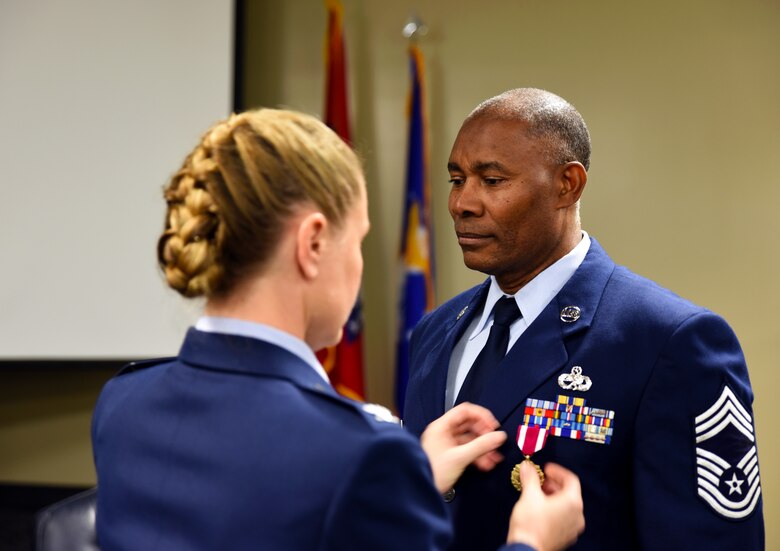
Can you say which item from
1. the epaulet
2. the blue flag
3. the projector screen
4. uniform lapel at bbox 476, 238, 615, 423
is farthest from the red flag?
the epaulet

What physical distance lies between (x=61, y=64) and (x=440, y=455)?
3.48 m

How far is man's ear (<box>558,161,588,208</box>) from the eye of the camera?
171 cm

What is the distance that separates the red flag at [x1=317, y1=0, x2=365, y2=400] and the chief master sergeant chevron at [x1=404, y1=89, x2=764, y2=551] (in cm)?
234

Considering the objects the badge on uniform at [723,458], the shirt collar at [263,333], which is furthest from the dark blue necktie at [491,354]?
the shirt collar at [263,333]

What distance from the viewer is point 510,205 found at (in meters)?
1.68

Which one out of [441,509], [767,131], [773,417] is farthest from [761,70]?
[441,509]

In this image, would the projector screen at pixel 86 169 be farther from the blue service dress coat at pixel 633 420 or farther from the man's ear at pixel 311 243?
the man's ear at pixel 311 243

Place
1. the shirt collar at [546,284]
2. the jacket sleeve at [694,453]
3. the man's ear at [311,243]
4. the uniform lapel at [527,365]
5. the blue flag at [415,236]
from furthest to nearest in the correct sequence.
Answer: the blue flag at [415,236] < the shirt collar at [546,284] < the uniform lapel at [527,365] < the jacket sleeve at [694,453] < the man's ear at [311,243]

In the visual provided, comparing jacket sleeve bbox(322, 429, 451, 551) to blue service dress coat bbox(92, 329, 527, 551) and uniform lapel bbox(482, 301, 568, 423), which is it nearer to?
blue service dress coat bbox(92, 329, 527, 551)

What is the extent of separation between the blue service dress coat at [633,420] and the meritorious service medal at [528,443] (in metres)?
0.01

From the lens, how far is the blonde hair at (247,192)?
96 centimetres

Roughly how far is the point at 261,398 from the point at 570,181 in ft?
3.19

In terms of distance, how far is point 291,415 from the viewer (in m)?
0.92

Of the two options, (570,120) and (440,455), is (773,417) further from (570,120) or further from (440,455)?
(440,455)
